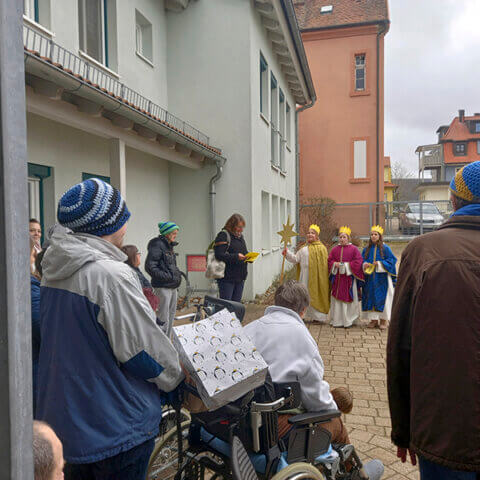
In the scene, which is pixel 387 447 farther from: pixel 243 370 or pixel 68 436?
pixel 68 436

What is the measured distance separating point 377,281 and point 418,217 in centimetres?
1416

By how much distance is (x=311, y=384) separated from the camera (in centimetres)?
257

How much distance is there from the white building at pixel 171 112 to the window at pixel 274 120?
5 centimetres

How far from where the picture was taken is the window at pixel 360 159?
875 inches

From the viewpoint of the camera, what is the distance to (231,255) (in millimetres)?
7020

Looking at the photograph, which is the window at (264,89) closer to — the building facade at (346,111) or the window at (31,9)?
the window at (31,9)

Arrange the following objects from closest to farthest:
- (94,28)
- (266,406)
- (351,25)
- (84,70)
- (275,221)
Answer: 1. (266,406)
2. (84,70)
3. (94,28)
4. (275,221)
5. (351,25)

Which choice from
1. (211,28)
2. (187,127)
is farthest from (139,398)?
(211,28)

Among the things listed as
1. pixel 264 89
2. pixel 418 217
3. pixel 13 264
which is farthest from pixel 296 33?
pixel 13 264

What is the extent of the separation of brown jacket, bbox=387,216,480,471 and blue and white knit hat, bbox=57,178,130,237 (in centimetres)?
125

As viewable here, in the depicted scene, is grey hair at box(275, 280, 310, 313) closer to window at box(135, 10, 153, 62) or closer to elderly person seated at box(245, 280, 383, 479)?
elderly person seated at box(245, 280, 383, 479)

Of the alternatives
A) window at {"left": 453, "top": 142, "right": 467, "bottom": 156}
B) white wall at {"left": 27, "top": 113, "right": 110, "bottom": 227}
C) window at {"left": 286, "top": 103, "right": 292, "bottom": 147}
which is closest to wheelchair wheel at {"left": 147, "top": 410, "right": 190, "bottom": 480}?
white wall at {"left": 27, "top": 113, "right": 110, "bottom": 227}

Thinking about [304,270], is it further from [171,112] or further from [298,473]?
[298,473]

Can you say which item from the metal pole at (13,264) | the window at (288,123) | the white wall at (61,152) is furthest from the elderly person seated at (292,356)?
the window at (288,123)
